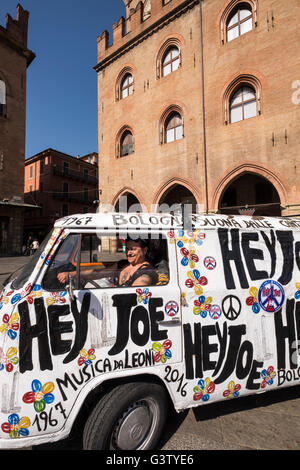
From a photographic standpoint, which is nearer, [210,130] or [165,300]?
[165,300]

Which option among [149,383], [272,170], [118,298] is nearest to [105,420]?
[149,383]

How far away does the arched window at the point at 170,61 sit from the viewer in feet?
47.1

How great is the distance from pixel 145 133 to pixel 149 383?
1565 cm

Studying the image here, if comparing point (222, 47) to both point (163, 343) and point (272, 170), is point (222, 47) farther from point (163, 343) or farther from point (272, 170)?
point (163, 343)

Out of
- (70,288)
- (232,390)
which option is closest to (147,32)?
(70,288)

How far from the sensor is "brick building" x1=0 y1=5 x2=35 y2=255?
72.4 ft

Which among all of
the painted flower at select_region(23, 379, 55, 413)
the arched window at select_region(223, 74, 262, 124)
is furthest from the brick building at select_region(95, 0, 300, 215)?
the painted flower at select_region(23, 379, 55, 413)

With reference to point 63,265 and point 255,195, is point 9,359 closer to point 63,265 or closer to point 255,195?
point 63,265

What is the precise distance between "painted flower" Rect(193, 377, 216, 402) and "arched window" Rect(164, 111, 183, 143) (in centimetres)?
1403

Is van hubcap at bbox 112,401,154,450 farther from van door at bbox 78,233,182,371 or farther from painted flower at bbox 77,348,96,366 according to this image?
painted flower at bbox 77,348,96,366

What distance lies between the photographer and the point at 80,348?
6.16 ft

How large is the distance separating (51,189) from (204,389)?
113 ft

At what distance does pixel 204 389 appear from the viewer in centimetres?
220

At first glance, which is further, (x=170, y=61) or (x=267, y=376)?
(x=170, y=61)
